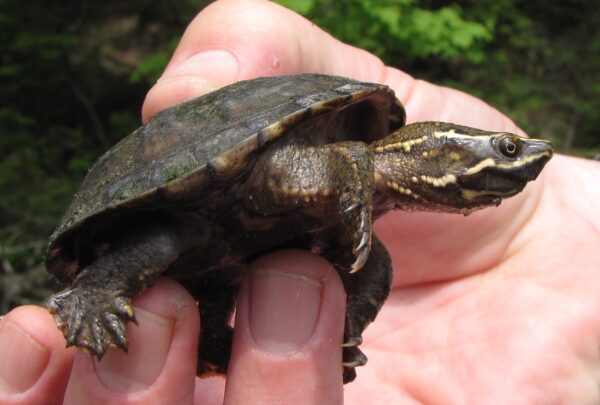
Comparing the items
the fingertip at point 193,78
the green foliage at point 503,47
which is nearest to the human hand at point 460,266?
the fingertip at point 193,78

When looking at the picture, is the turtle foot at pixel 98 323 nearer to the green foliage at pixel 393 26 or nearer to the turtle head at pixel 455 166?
the turtle head at pixel 455 166

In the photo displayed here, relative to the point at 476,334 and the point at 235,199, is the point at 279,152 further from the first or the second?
the point at 476,334

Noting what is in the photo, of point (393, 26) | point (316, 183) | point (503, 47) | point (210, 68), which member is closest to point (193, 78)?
point (210, 68)

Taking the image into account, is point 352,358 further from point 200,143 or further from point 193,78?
point 193,78

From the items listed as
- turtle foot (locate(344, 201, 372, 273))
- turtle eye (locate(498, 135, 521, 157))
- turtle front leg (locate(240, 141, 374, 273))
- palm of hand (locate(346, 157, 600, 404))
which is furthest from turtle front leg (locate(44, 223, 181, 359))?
palm of hand (locate(346, 157, 600, 404))

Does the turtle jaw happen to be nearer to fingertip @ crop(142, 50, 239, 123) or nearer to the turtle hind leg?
the turtle hind leg

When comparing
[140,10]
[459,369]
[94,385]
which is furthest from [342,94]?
[140,10]

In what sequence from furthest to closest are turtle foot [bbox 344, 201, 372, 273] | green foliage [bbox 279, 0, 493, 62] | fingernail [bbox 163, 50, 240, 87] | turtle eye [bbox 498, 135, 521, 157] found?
green foliage [bbox 279, 0, 493, 62], fingernail [bbox 163, 50, 240, 87], turtle eye [bbox 498, 135, 521, 157], turtle foot [bbox 344, 201, 372, 273]
